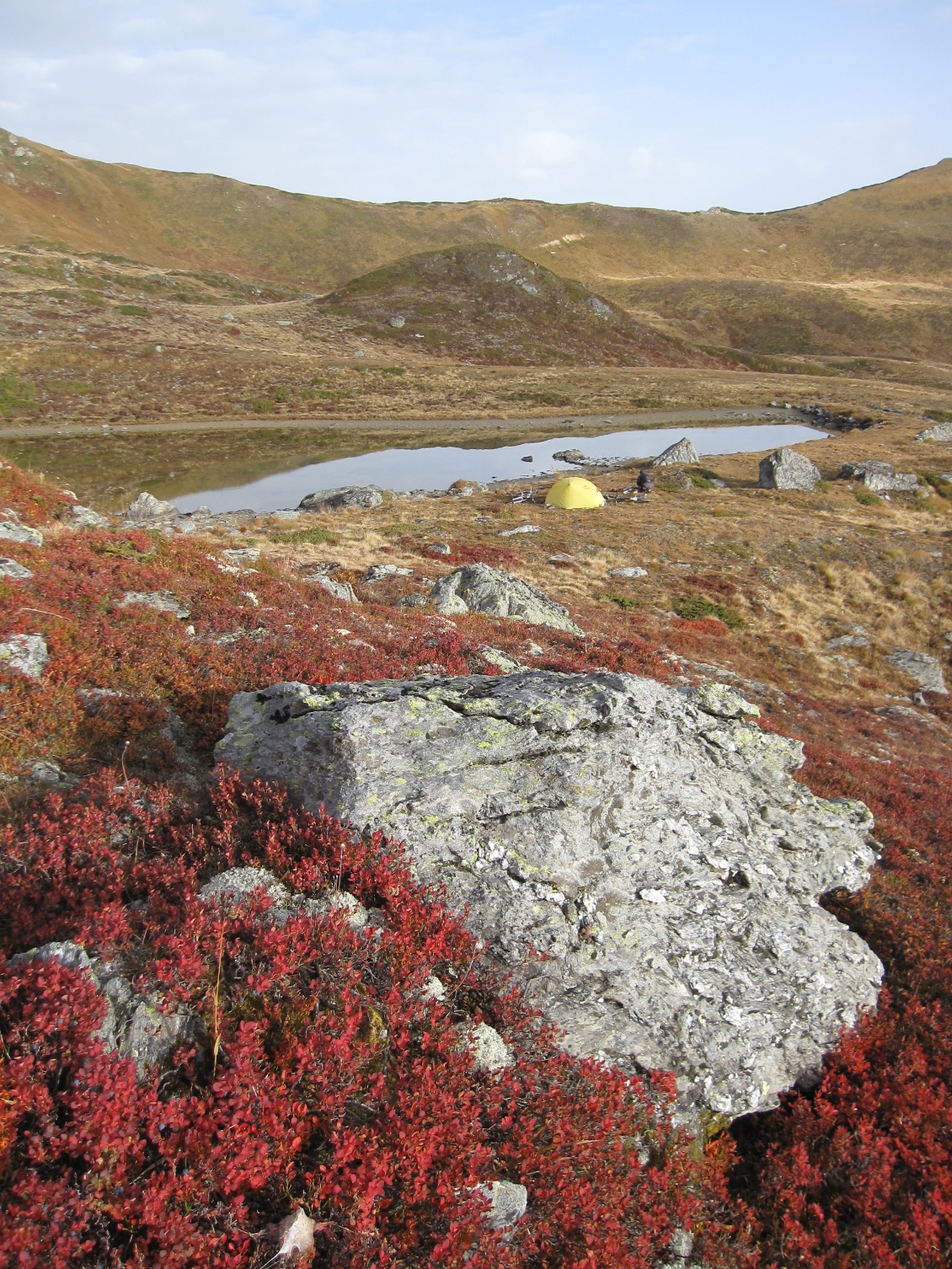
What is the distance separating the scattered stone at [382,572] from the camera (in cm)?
2330

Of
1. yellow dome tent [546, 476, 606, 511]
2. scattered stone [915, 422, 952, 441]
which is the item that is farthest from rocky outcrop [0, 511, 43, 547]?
scattered stone [915, 422, 952, 441]

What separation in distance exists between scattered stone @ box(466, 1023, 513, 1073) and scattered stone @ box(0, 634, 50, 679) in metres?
6.58

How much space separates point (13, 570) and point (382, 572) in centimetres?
1385

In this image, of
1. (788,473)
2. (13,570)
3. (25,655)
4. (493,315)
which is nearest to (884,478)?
(788,473)

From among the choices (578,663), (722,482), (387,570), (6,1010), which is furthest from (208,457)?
(6,1010)

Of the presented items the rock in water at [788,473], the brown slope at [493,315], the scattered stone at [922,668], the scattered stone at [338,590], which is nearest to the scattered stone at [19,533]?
the scattered stone at [338,590]

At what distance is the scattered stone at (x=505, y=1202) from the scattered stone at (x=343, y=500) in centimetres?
3914

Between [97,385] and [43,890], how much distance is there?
271 ft

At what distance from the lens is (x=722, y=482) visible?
54031 millimetres

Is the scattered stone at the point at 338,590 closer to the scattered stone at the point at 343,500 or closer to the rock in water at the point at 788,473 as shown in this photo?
the scattered stone at the point at 343,500

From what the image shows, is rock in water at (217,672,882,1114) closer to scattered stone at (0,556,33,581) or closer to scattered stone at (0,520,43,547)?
scattered stone at (0,556,33,581)

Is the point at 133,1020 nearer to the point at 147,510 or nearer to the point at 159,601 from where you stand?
the point at 159,601

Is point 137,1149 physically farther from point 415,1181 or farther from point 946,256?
point 946,256

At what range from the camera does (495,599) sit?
20.7 meters
